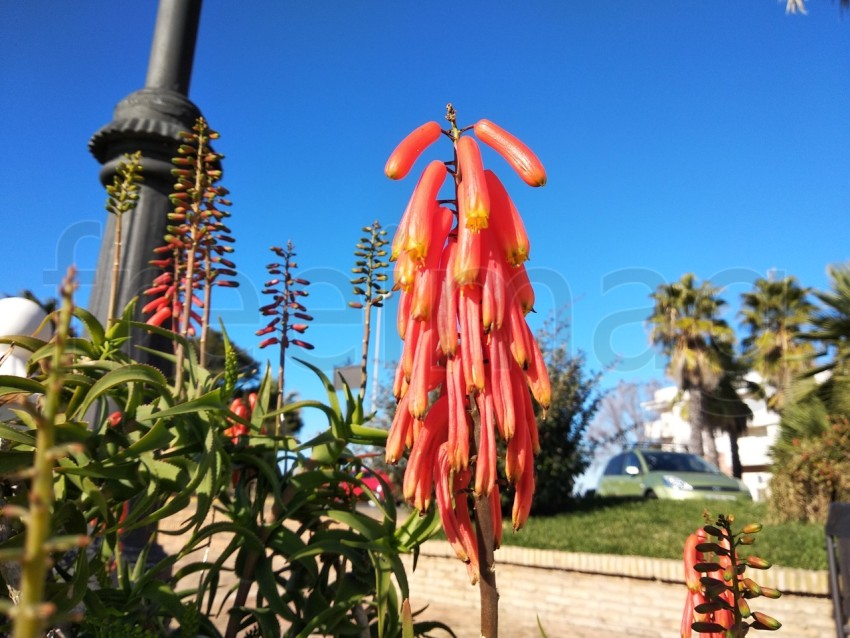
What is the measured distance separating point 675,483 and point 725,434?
89.8 feet

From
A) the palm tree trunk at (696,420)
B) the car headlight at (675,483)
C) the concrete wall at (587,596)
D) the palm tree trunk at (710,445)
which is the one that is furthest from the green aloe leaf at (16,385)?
the palm tree trunk at (710,445)

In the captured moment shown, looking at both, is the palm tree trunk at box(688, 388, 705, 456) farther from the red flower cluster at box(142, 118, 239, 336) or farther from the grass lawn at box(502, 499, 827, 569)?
the red flower cluster at box(142, 118, 239, 336)

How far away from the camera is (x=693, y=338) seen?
2048cm

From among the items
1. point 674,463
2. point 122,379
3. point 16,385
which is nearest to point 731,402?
point 674,463

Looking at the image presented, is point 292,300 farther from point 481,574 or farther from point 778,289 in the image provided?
point 778,289

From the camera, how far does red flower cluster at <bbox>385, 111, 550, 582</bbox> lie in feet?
3.36

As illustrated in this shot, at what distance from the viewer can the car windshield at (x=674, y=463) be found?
12.0m

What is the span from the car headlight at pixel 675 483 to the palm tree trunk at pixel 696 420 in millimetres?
10168

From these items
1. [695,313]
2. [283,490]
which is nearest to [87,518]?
[283,490]

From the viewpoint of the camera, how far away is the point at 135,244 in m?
2.38

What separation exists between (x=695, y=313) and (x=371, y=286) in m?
20.9

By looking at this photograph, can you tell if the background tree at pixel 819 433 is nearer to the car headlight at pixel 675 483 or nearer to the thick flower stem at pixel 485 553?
the car headlight at pixel 675 483

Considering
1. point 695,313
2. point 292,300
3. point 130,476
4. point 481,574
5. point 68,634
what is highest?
point 695,313

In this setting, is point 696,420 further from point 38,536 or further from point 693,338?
point 38,536
